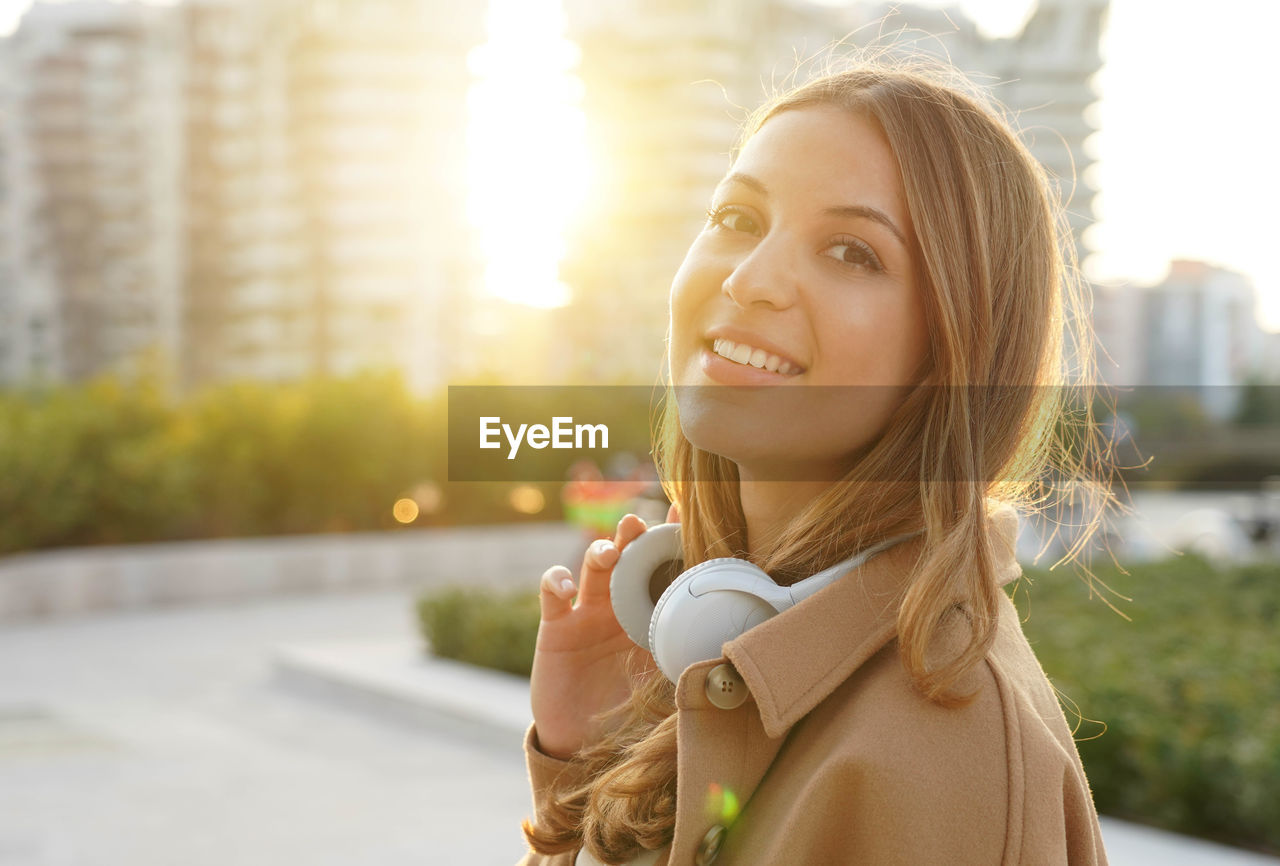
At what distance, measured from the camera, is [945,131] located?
4.19 feet

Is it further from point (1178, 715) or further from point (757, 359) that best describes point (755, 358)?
point (1178, 715)

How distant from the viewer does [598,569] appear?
60.1 inches

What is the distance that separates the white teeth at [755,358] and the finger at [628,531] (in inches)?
10.8

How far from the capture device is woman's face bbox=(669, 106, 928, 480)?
1.23 metres

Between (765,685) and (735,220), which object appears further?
(735,220)

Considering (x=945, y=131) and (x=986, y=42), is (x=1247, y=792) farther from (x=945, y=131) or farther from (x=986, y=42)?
(x=986, y=42)

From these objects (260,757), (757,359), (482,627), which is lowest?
(260,757)

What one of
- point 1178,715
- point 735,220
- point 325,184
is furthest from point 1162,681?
point 325,184

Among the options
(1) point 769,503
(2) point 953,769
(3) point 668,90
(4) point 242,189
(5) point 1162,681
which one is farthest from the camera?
(4) point 242,189

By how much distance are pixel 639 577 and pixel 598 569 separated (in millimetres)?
112

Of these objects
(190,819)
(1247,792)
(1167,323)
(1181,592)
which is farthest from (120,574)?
(1167,323)

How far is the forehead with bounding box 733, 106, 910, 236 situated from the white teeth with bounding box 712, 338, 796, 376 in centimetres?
16

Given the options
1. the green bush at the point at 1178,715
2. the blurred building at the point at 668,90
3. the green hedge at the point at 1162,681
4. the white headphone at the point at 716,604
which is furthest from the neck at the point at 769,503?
the blurred building at the point at 668,90

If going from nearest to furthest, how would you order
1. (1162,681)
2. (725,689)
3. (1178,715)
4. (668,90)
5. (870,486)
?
(725,689) → (870,486) → (1178,715) → (1162,681) → (668,90)
